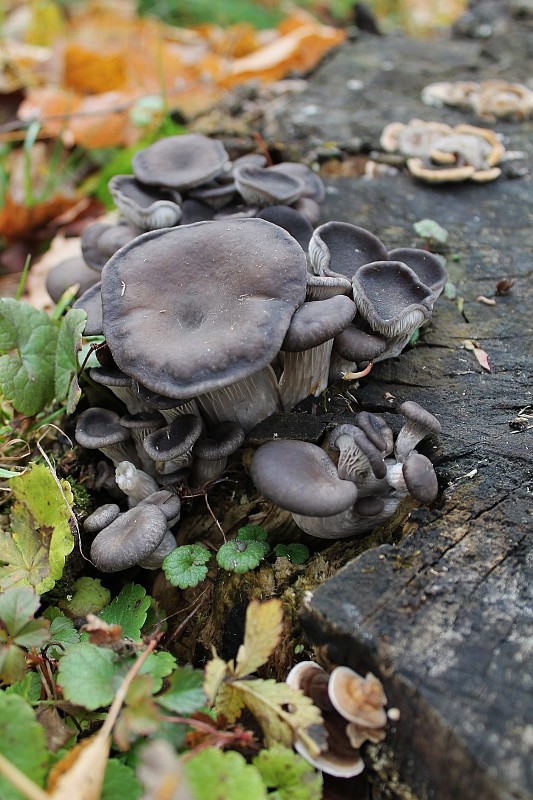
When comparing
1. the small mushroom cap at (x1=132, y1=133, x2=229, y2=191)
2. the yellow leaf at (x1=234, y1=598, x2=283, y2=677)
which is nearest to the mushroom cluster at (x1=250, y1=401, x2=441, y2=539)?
the yellow leaf at (x1=234, y1=598, x2=283, y2=677)

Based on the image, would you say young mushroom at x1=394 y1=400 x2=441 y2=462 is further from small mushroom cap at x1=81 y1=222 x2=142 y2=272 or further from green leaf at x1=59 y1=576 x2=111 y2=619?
small mushroom cap at x1=81 y1=222 x2=142 y2=272

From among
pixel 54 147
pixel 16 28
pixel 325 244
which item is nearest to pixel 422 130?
pixel 325 244

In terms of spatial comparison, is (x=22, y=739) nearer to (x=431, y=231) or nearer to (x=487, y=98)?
(x=431, y=231)

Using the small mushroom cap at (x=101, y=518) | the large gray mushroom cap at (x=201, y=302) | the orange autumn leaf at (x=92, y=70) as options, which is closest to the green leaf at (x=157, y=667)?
the small mushroom cap at (x=101, y=518)

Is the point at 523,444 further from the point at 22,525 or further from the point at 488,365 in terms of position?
the point at 22,525

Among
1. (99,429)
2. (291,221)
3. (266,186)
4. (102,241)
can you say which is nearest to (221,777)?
(99,429)

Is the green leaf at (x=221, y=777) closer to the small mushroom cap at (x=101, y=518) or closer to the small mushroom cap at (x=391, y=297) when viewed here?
the small mushroom cap at (x=101, y=518)
